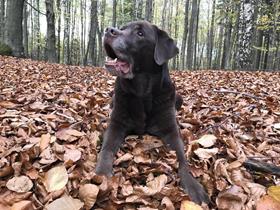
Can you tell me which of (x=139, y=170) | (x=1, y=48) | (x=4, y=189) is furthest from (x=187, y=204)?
(x=1, y=48)

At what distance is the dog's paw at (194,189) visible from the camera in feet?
8.52

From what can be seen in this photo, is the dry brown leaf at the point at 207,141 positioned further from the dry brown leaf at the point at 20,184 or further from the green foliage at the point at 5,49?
the green foliage at the point at 5,49

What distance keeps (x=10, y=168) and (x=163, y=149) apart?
4.47ft

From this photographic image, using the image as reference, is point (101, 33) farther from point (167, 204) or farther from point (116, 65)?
point (167, 204)

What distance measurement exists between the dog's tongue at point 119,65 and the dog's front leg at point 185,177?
2.43ft

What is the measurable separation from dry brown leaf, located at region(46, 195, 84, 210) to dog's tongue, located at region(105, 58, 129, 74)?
136 cm

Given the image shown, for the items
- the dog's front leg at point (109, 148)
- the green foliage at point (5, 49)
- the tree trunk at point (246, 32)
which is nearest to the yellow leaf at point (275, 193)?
the dog's front leg at point (109, 148)

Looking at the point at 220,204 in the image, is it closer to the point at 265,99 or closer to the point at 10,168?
the point at 10,168

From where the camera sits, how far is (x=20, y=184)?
8.14ft

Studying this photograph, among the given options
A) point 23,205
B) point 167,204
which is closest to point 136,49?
point 167,204

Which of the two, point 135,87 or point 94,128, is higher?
point 135,87

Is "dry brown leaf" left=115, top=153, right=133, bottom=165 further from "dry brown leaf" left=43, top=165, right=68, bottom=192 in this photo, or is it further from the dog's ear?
the dog's ear

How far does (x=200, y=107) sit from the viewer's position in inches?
206

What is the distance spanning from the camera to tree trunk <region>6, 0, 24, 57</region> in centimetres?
1667
